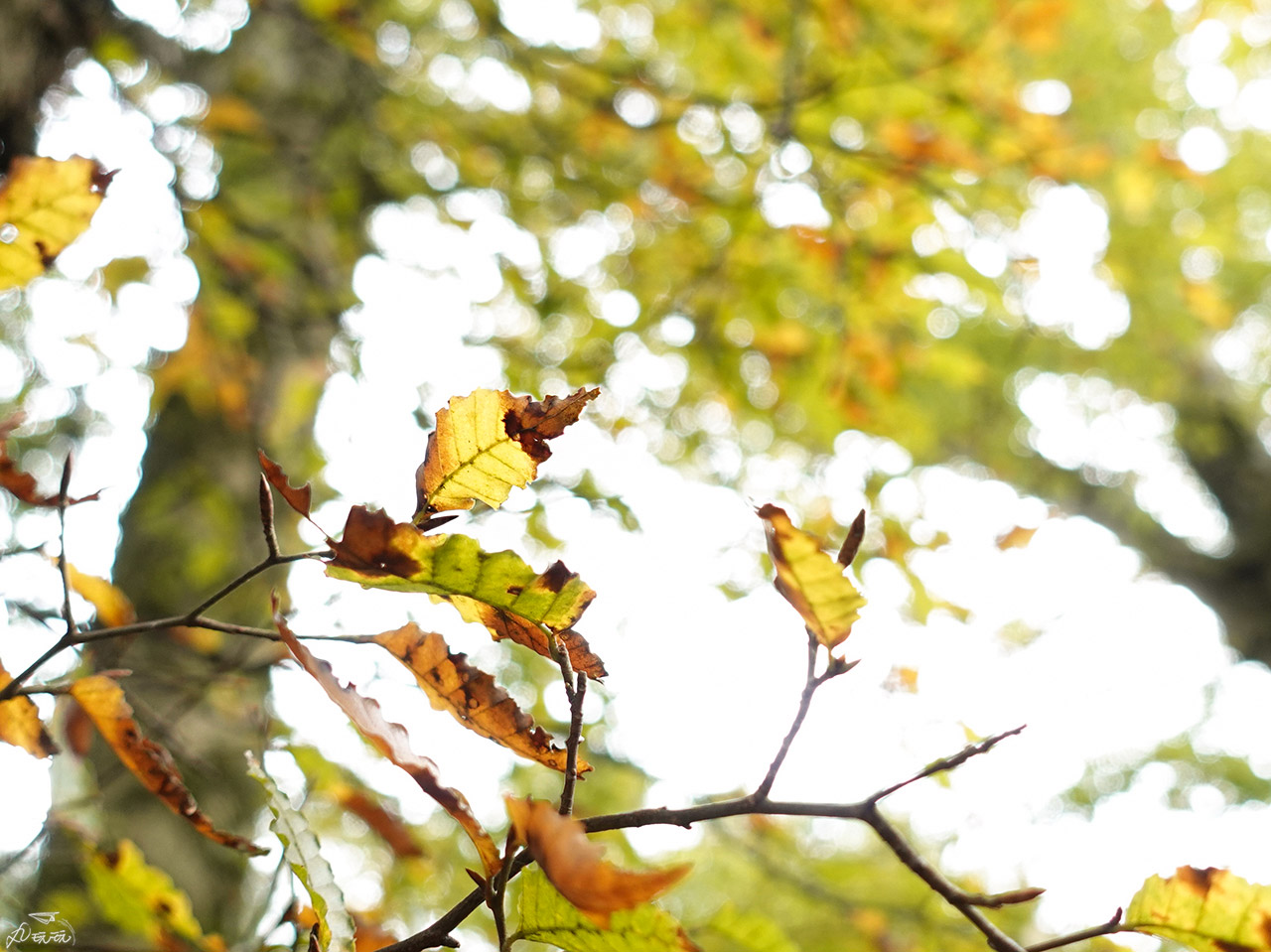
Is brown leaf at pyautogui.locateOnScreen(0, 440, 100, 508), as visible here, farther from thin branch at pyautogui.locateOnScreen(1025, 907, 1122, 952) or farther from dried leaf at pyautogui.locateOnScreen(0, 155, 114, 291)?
thin branch at pyautogui.locateOnScreen(1025, 907, 1122, 952)

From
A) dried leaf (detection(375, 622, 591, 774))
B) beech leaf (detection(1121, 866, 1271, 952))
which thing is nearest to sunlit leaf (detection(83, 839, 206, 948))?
dried leaf (detection(375, 622, 591, 774))

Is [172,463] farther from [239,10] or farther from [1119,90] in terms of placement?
[1119,90]

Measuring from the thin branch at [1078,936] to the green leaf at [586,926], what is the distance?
16 cm

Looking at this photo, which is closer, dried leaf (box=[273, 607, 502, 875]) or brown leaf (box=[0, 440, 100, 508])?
dried leaf (box=[273, 607, 502, 875])

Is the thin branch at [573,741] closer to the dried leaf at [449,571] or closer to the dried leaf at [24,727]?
the dried leaf at [449,571]

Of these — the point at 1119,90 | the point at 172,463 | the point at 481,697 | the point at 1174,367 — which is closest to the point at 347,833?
the point at 172,463

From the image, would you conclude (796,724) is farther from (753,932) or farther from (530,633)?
(753,932)

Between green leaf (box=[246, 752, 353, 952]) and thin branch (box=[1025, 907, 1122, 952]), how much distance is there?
0.32 m

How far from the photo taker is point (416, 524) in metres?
0.43

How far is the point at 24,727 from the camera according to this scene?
530 mm

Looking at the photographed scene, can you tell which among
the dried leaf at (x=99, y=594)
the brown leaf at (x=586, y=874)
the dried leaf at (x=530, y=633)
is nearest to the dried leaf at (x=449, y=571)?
the dried leaf at (x=530, y=633)

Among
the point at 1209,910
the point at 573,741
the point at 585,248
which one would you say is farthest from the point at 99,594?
the point at 585,248

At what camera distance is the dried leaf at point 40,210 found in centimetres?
52

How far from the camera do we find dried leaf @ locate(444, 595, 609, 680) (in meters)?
0.43
